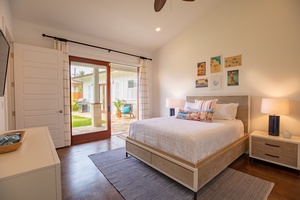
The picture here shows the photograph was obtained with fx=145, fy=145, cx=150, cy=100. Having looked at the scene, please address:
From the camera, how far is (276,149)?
2445mm

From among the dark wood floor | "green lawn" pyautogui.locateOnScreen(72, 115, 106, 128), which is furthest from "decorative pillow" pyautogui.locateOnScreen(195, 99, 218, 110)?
"green lawn" pyautogui.locateOnScreen(72, 115, 106, 128)

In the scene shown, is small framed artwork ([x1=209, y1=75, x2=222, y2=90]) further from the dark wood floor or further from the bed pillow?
the dark wood floor

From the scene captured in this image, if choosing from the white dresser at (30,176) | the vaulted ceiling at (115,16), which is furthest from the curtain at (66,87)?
the white dresser at (30,176)

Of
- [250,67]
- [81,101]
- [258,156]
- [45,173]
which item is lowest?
[258,156]

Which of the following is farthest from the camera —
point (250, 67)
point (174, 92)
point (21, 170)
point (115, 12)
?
point (174, 92)

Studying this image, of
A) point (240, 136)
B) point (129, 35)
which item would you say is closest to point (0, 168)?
point (240, 136)

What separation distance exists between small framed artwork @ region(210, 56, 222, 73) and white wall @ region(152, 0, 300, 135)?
0.36 ft

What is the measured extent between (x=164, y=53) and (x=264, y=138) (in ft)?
11.7

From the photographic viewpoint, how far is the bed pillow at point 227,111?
121 inches

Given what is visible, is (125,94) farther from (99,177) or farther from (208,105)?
(99,177)

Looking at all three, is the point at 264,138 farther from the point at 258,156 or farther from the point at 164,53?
the point at 164,53

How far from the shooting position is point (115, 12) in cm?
326

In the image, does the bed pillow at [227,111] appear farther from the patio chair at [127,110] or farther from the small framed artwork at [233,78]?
the patio chair at [127,110]

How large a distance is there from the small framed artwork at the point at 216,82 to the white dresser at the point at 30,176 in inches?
138
